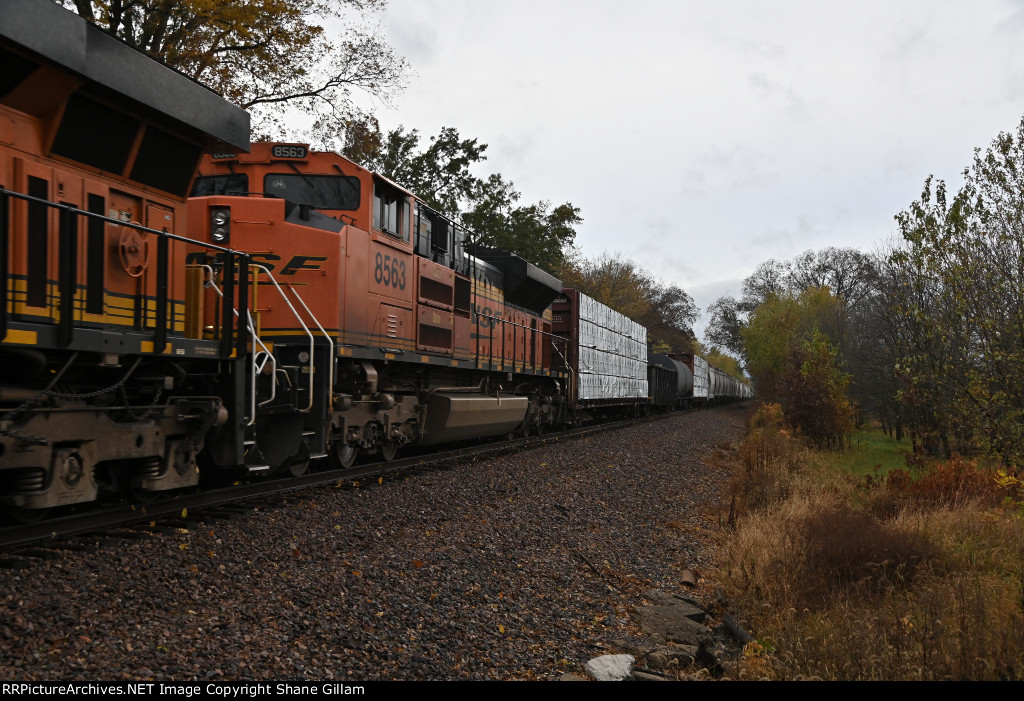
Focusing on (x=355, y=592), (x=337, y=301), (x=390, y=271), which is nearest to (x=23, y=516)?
(x=355, y=592)

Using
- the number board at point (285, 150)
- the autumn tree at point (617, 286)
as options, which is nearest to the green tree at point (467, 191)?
the autumn tree at point (617, 286)

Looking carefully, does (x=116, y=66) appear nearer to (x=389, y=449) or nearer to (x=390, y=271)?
(x=390, y=271)

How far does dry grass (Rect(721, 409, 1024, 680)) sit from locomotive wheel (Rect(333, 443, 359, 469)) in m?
4.55

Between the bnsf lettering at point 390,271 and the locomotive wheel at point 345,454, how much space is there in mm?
2062

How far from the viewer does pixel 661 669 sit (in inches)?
181

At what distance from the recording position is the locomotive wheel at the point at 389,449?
1073cm

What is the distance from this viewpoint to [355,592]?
500 cm

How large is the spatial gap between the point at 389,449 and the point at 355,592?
231 inches

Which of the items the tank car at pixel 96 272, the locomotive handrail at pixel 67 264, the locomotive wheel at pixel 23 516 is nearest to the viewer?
the locomotive handrail at pixel 67 264

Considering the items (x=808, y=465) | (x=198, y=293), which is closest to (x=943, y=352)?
(x=808, y=465)

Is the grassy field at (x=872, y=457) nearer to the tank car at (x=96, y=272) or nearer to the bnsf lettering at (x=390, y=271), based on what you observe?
the bnsf lettering at (x=390, y=271)

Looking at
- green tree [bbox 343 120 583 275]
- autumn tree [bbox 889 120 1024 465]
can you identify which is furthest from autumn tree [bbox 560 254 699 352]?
autumn tree [bbox 889 120 1024 465]

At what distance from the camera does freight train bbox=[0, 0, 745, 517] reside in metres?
5.22
